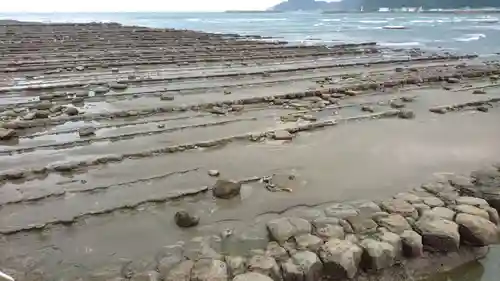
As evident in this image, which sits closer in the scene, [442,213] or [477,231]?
[477,231]

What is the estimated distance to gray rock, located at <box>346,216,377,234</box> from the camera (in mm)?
5332

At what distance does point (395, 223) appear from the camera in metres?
5.38

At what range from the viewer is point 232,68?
67.2 ft

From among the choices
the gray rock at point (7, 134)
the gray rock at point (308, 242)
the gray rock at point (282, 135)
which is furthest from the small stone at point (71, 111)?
the gray rock at point (308, 242)

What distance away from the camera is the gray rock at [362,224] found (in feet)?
17.5

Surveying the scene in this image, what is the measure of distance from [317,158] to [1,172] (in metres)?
5.34

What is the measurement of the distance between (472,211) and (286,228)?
2.29 m

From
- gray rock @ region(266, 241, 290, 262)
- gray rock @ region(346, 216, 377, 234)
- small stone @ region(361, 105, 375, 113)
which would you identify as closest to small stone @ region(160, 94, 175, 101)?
small stone @ region(361, 105, 375, 113)

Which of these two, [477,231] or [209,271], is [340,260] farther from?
[477,231]

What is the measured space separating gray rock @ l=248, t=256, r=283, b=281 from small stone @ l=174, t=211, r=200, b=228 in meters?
1.27

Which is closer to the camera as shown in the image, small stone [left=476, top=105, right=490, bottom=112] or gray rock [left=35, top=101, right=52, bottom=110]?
gray rock [left=35, top=101, right=52, bottom=110]

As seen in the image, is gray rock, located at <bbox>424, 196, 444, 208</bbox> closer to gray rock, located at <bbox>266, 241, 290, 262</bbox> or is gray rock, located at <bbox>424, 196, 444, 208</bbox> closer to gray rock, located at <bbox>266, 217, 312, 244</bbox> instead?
gray rock, located at <bbox>266, 217, 312, 244</bbox>

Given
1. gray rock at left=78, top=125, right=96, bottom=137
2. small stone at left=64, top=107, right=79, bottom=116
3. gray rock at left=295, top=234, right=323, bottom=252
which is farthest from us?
small stone at left=64, top=107, right=79, bottom=116

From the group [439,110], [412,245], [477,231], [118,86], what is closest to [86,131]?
[118,86]
